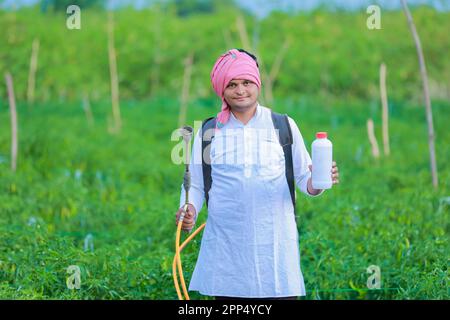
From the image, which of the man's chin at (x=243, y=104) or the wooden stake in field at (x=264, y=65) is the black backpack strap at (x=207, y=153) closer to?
the man's chin at (x=243, y=104)

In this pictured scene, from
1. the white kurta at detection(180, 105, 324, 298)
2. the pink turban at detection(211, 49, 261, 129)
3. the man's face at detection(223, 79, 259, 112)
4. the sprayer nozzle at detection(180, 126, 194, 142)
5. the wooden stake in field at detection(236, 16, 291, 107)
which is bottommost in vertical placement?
the white kurta at detection(180, 105, 324, 298)

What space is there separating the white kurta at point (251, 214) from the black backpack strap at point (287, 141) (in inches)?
0.6

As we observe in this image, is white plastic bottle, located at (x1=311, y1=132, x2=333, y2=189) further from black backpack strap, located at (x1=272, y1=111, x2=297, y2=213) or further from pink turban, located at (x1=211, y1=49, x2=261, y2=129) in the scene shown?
pink turban, located at (x1=211, y1=49, x2=261, y2=129)

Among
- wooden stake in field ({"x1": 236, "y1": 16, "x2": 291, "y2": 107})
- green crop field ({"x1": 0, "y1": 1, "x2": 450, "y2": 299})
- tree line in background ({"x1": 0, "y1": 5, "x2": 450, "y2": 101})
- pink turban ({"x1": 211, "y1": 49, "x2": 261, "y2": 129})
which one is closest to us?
pink turban ({"x1": 211, "y1": 49, "x2": 261, "y2": 129})

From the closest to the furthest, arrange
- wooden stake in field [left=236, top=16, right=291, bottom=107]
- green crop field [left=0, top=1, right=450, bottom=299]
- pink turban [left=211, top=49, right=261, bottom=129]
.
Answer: pink turban [left=211, top=49, right=261, bottom=129] < green crop field [left=0, top=1, right=450, bottom=299] < wooden stake in field [left=236, top=16, right=291, bottom=107]

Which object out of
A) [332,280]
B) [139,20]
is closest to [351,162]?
[332,280]

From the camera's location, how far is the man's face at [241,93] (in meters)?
2.96

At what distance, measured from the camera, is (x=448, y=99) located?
11.3 metres

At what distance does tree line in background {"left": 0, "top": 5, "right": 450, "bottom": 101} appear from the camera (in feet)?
35.1

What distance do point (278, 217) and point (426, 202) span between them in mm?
2681

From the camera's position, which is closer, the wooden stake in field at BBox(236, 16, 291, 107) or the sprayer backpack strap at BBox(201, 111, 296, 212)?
the sprayer backpack strap at BBox(201, 111, 296, 212)

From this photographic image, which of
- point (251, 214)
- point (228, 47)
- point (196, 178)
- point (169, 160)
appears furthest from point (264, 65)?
point (251, 214)

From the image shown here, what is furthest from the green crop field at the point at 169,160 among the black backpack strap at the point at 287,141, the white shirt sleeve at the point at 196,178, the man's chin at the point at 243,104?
the man's chin at the point at 243,104

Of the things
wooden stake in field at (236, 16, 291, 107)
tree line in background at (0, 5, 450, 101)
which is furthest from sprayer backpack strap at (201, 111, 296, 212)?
tree line in background at (0, 5, 450, 101)
